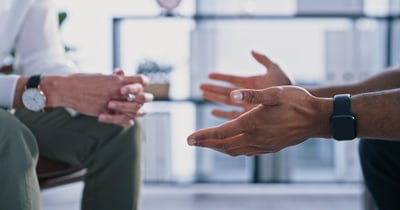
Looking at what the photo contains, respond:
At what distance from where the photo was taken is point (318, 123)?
803 millimetres

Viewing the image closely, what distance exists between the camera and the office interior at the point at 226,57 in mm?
2430

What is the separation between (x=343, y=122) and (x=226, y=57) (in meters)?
1.77

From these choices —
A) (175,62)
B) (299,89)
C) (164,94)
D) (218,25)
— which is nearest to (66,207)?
(164,94)

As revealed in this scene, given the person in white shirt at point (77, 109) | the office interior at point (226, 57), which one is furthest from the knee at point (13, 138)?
the office interior at point (226, 57)

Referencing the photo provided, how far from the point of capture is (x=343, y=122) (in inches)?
31.1

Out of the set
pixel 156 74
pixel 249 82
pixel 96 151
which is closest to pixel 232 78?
pixel 249 82

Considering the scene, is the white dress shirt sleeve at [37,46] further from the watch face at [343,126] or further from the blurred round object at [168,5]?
the blurred round object at [168,5]

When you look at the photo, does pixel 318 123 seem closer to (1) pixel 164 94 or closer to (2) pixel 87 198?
(2) pixel 87 198

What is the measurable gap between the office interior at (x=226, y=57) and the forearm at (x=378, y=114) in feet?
5.28

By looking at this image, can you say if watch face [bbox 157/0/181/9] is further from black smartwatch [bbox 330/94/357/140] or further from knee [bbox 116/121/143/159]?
black smartwatch [bbox 330/94/357/140]

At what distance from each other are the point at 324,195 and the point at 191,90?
829 millimetres

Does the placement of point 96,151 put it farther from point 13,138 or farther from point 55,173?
point 13,138

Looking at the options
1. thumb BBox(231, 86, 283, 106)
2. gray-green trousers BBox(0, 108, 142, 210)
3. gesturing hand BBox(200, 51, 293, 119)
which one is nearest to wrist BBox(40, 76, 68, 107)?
gray-green trousers BBox(0, 108, 142, 210)

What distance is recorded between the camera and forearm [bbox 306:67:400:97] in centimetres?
125
